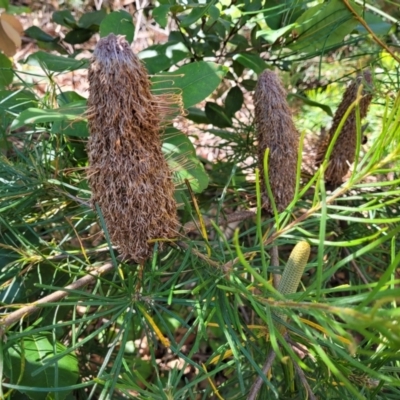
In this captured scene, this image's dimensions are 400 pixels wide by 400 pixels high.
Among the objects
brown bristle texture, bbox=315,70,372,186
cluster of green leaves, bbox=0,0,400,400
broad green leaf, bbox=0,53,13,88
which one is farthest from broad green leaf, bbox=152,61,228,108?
broad green leaf, bbox=0,53,13,88

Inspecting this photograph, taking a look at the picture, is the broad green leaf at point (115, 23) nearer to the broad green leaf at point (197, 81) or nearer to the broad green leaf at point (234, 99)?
the broad green leaf at point (197, 81)

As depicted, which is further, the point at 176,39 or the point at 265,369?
the point at 176,39

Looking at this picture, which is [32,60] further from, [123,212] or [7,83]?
[123,212]

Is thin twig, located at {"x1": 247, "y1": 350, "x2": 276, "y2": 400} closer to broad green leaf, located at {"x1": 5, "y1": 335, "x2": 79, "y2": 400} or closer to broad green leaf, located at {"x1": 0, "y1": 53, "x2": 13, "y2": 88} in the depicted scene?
broad green leaf, located at {"x1": 5, "y1": 335, "x2": 79, "y2": 400}

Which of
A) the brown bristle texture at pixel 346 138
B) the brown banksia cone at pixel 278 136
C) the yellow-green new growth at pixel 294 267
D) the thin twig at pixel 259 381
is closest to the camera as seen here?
the yellow-green new growth at pixel 294 267

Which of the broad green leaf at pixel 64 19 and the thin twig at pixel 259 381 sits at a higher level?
the broad green leaf at pixel 64 19

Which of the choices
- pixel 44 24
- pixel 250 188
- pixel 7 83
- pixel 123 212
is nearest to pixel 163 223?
pixel 123 212

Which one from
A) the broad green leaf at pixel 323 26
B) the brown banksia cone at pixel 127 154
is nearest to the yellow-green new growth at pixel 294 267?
the brown banksia cone at pixel 127 154
